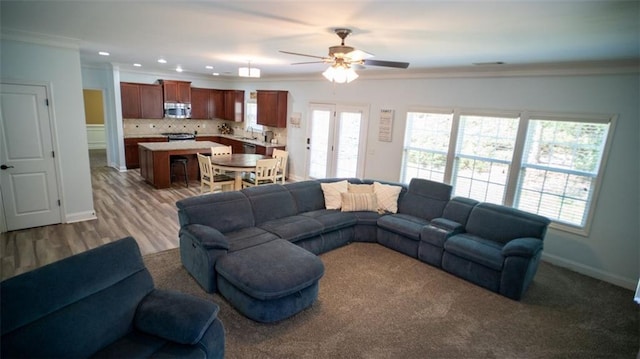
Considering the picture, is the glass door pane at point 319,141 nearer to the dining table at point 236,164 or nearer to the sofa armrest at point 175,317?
the dining table at point 236,164

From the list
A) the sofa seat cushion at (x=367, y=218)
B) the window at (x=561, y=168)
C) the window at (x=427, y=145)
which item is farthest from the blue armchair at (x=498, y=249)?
the window at (x=427, y=145)

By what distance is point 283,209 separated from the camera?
171 inches

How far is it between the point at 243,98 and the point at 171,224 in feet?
18.4

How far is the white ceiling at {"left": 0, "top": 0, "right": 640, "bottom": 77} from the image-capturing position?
7.22ft

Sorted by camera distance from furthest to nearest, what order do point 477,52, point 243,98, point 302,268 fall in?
point 243,98, point 477,52, point 302,268

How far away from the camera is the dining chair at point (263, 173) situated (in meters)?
5.75

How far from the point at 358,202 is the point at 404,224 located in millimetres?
773

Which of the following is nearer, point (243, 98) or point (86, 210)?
point (86, 210)

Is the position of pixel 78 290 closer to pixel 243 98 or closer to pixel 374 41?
pixel 374 41

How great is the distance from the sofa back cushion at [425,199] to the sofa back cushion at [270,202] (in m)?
1.70

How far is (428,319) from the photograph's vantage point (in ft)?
9.87

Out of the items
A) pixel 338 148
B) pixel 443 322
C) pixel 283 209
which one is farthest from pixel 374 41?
pixel 338 148

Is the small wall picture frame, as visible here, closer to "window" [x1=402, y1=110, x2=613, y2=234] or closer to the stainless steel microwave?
"window" [x1=402, y1=110, x2=613, y2=234]

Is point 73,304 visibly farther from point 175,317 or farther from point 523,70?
point 523,70
